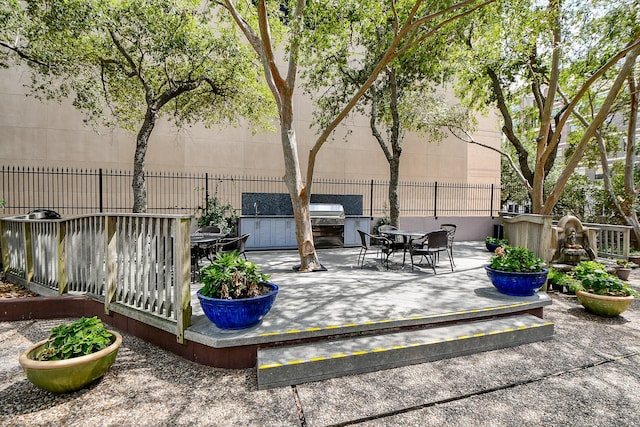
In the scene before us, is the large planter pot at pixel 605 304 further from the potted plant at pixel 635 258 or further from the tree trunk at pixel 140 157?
the tree trunk at pixel 140 157

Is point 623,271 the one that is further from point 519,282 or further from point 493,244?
point 519,282

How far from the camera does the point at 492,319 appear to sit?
4125 millimetres

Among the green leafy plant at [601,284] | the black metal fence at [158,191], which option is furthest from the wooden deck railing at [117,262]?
the green leafy plant at [601,284]

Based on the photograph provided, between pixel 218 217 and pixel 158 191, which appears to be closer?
pixel 218 217

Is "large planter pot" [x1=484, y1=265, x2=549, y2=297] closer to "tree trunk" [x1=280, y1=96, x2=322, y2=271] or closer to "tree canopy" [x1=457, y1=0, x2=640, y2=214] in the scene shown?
"tree trunk" [x1=280, y1=96, x2=322, y2=271]

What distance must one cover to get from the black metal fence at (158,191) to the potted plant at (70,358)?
7089 millimetres

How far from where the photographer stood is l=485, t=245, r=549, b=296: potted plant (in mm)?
4512

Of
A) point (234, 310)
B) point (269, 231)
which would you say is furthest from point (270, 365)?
point (269, 231)

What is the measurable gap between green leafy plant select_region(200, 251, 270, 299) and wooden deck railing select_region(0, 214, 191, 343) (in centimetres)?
20

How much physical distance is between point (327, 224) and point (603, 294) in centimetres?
600

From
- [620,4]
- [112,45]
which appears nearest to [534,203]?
[620,4]

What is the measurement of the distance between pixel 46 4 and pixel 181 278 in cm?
733

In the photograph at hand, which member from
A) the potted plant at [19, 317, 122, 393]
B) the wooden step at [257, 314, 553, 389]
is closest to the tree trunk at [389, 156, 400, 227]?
the wooden step at [257, 314, 553, 389]

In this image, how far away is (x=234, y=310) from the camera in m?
3.12
